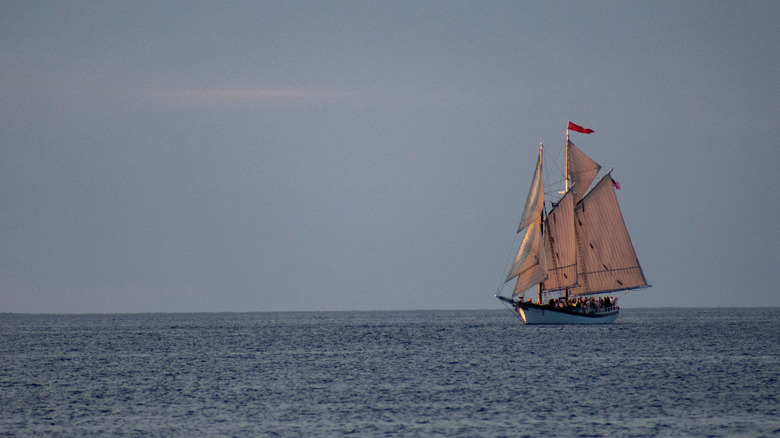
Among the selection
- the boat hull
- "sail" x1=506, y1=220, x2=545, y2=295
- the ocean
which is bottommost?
the ocean

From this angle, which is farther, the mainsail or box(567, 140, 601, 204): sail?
box(567, 140, 601, 204): sail

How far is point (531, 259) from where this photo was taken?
118 m

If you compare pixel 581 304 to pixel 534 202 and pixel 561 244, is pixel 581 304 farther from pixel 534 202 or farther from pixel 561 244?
pixel 534 202

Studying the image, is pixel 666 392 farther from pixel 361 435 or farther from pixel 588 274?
pixel 588 274

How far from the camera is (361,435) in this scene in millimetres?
38156

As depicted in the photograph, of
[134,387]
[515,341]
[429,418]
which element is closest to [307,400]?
[429,418]

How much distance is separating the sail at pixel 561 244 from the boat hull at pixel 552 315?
11.8ft

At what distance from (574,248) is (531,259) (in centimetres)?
657

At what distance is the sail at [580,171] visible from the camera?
123m

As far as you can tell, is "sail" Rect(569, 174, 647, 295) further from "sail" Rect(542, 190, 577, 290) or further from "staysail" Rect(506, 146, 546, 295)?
"staysail" Rect(506, 146, 546, 295)

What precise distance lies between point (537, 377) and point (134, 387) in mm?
24270

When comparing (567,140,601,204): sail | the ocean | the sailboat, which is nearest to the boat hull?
the sailboat

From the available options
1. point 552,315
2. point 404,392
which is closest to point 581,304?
point 552,315

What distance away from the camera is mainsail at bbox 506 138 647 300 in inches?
4668
